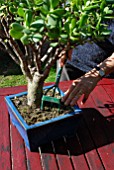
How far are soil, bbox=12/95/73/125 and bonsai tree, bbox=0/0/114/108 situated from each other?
0.11 ft

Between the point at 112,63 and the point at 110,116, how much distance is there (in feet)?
0.84

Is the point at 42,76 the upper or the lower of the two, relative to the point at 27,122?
upper

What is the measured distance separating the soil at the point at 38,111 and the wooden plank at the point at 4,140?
14cm

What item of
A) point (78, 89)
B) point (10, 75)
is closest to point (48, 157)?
point (78, 89)

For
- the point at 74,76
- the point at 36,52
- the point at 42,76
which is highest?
the point at 36,52

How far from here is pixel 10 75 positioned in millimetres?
2674

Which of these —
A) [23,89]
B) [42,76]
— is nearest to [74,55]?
[23,89]

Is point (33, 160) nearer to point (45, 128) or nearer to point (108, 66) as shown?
point (45, 128)

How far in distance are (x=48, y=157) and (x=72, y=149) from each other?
108 millimetres

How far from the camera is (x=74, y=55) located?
173 cm

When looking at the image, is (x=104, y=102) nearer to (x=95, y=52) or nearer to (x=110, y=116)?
(x=110, y=116)

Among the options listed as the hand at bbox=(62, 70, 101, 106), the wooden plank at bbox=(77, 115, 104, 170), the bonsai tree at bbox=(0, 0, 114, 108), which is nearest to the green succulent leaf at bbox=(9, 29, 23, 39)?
the bonsai tree at bbox=(0, 0, 114, 108)

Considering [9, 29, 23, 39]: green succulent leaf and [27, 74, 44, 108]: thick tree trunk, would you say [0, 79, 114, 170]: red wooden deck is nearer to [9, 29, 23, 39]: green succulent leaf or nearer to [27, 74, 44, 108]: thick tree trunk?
[27, 74, 44, 108]: thick tree trunk

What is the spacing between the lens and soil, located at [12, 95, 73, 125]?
104 centimetres
